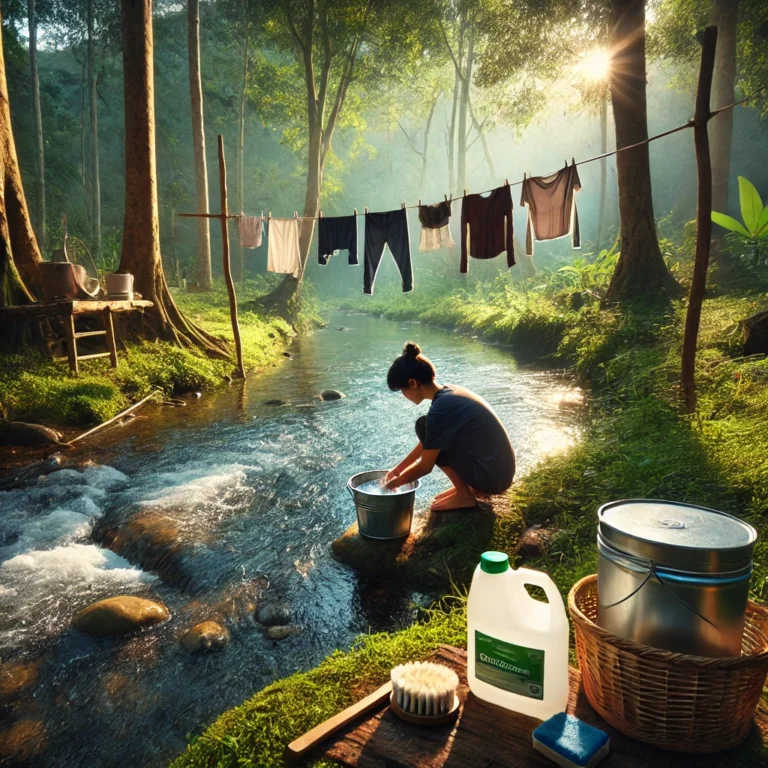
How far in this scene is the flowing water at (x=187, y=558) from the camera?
9.14 ft

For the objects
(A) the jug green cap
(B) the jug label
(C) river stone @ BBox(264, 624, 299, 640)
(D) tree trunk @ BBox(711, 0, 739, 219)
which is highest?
(D) tree trunk @ BBox(711, 0, 739, 219)

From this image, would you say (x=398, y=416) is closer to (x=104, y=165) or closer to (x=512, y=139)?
(x=104, y=165)

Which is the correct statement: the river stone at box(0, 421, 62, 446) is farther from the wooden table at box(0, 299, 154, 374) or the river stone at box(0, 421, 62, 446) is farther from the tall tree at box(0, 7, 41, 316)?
the tall tree at box(0, 7, 41, 316)

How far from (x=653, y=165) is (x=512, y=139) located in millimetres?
18090

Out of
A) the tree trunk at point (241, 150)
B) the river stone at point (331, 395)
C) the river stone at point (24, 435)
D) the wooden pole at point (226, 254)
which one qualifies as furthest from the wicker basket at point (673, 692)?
the tree trunk at point (241, 150)

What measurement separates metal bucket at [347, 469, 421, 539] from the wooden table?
231 inches

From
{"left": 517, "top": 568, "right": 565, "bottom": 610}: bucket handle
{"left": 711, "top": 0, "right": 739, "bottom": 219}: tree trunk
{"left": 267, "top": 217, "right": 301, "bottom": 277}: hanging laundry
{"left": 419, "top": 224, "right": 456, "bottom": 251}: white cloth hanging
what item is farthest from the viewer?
{"left": 711, "top": 0, "right": 739, "bottom": 219}: tree trunk

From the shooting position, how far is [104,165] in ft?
106

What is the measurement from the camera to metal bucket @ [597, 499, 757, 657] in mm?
1636

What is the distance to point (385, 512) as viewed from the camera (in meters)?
3.83

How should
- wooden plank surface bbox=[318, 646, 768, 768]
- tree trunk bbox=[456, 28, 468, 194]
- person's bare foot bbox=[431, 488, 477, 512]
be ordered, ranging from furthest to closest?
tree trunk bbox=[456, 28, 468, 194] < person's bare foot bbox=[431, 488, 477, 512] < wooden plank surface bbox=[318, 646, 768, 768]

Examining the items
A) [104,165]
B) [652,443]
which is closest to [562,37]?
[652,443]

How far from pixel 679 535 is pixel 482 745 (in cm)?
93

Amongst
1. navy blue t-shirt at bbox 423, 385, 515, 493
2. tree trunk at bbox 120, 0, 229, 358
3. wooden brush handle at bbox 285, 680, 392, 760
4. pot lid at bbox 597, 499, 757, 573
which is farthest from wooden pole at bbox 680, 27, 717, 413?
tree trunk at bbox 120, 0, 229, 358
